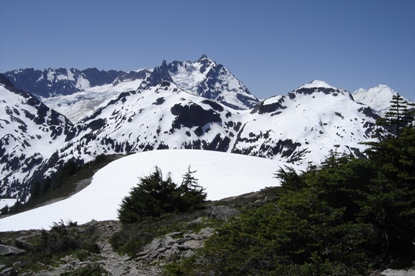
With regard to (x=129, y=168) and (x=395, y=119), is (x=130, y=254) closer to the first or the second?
(x=395, y=119)

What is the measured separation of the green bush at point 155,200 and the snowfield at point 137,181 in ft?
28.6

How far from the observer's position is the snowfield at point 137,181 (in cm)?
3231

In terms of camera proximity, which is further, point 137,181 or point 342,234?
point 137,181

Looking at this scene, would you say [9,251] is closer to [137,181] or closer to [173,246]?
[173,246]

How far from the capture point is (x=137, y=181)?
1620 inches

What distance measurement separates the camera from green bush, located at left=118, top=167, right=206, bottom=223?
2184 centimetres

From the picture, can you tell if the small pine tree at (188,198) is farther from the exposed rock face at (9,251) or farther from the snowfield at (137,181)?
the exposed rock face at (9,251)

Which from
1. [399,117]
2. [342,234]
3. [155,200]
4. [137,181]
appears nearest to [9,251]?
[155,200]

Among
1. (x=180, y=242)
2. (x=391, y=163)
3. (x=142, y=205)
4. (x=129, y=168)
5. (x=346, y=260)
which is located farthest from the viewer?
(x=129, y=168)

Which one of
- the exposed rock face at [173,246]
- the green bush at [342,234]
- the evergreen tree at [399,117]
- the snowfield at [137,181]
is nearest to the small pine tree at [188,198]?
the exposed rock face at [173,246]

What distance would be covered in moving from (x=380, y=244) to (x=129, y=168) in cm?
4183

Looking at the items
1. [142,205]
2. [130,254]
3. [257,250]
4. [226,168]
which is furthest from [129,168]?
[257,250]

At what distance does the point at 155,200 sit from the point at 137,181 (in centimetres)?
1988

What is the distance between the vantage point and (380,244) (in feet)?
Result: 34.0
